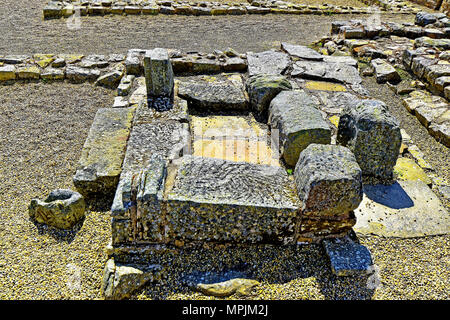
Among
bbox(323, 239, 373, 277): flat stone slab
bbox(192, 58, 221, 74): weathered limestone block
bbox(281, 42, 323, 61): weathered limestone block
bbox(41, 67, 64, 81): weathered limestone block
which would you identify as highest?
bbox(281, 42, 323, 61): weathered limestone block

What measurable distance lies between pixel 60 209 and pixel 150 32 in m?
8.06

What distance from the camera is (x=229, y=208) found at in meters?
3.37

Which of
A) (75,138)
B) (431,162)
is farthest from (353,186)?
(75,138)

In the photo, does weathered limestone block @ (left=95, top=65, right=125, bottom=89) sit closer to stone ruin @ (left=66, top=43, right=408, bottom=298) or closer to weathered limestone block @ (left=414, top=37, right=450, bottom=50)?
stone ruin @ (left=66, top=43, right=408, bottom=298)

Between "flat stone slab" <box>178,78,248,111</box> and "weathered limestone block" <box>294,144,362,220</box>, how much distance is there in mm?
3048

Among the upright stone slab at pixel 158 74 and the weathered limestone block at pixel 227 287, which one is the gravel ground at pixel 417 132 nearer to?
the weathered limestone block at pixel 227 287

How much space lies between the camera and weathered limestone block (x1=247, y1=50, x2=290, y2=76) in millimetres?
7582

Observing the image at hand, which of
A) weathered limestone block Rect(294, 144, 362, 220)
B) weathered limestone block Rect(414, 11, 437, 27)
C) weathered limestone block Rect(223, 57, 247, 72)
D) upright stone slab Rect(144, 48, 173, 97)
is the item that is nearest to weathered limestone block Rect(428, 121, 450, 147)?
weathered limestone block Rect(294, 144, 362, 220)

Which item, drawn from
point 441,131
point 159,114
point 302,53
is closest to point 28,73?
point 159,114

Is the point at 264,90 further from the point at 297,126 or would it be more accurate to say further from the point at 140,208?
the point at 140,208

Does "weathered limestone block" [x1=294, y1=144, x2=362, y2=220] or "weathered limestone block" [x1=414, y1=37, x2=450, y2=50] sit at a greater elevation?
"weathered limestone block" [x1=414, y1=37, x2=450, y2=50]

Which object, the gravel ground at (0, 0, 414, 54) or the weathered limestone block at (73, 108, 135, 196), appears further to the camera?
the gravel ground at (0, 0, 414, 54)

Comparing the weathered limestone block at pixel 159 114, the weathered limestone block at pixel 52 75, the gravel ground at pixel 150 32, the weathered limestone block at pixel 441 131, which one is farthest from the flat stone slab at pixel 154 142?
the gravel ground at pixel 150 32

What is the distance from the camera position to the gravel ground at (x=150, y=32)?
31.2ft
